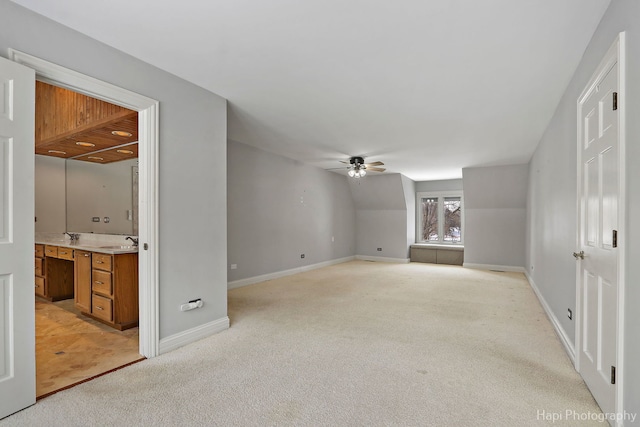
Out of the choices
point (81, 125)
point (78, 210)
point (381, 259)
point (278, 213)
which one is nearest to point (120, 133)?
point (81, 125)

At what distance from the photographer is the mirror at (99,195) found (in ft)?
16.8

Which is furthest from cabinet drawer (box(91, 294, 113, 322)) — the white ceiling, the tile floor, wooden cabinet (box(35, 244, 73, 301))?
the white ceiling

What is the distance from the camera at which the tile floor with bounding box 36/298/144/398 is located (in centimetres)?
239

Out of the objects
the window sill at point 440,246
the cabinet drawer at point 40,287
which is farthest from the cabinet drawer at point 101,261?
the window sill at point 440,246

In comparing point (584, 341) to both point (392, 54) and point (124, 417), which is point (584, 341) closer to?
point (392, 54)

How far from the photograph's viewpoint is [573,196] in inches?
107

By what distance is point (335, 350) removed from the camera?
290cm

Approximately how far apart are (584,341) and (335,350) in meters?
1.92

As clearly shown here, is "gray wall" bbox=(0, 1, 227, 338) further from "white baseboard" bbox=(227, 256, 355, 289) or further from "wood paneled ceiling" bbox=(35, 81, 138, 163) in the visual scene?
"white baseboard" bbox=(227, 256, 355, 289)

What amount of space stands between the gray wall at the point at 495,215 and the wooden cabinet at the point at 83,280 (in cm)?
745

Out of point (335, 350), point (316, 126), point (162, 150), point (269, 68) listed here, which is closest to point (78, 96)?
point (162, 150)

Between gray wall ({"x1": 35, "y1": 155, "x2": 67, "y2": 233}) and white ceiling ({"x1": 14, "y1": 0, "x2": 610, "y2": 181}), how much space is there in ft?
11.6

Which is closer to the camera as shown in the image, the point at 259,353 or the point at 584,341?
the point at 584,341

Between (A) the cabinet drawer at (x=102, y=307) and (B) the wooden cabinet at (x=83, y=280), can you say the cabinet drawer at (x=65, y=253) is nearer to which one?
(B) the wooden cabinet at (x=83, y=280)
